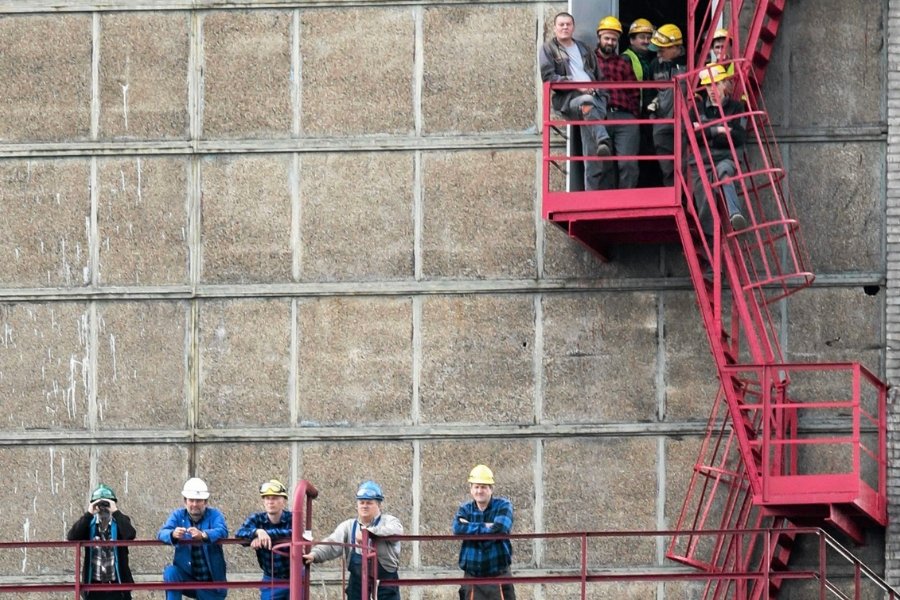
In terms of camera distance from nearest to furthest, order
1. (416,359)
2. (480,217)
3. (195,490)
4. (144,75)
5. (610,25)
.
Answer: (195,490) → (610,25) → (416,359) → (480,217) → (144,75)

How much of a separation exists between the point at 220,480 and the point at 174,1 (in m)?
4.79

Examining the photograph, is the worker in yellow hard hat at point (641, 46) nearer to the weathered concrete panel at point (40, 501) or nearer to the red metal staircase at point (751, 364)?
the red metal staircase at point (751, 364)

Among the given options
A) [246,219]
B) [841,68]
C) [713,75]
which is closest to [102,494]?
[246,219]

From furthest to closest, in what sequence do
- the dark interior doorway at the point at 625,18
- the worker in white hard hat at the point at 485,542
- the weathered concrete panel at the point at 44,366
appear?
the weathered concrete panel at the point at 44,366 < the dark interior doorway at the point at 625,18 < the worker in white hard hat at the point at 485,542

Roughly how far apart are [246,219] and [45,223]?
202 centimetres

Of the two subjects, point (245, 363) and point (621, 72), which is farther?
point (245, 363)

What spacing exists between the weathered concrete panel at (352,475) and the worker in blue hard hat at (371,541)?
227cm

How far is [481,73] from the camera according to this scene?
71.8 ft

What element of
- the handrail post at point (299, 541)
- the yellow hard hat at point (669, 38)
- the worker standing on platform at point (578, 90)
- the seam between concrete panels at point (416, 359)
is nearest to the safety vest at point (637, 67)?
the yellow hard hat at point (669, 38)

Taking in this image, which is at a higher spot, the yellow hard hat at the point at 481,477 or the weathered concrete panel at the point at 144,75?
the weathered concrete panel at the point at 144,75

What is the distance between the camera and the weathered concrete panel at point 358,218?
21.8 m

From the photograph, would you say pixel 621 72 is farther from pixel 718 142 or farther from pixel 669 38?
pixel 718 142

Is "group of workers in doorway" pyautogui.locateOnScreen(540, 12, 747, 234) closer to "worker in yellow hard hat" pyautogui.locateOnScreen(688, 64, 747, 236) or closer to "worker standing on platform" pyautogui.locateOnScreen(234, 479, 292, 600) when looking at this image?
"worker in yellow hard hat" pyautogui.locateOnScreen(688, 64, 747, 236)

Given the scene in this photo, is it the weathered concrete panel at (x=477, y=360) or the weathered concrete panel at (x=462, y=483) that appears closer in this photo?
the weathered concrete panel at (x=462, y=483)
